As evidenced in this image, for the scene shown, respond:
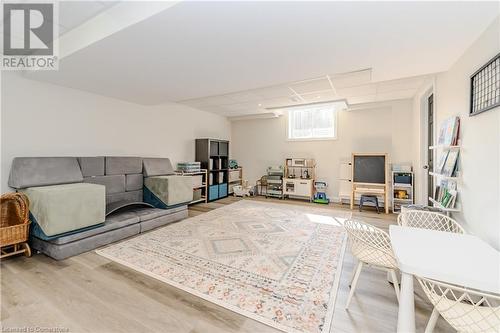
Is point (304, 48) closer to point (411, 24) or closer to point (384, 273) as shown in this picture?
point (411, 24)

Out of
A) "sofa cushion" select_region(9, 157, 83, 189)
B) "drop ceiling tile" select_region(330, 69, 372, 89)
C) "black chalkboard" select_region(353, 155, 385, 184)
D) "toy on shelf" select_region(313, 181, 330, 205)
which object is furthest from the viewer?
"toy on shelf" select_region(313, 181, 330, 205)

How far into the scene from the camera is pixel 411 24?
69.5 inches

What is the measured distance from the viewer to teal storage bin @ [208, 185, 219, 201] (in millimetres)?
5977

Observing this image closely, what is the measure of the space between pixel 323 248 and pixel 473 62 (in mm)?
2642

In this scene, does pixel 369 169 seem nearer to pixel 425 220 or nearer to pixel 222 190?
pixel 425 220

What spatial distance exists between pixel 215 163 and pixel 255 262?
4227 millimetres

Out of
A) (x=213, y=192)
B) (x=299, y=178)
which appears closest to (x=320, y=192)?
(x=299, y=178)

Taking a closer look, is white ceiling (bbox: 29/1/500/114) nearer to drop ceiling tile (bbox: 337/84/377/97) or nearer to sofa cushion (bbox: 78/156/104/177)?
drop ceiling tile (bbox: 337/84/377/97)

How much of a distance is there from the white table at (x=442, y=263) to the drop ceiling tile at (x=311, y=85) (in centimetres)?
295

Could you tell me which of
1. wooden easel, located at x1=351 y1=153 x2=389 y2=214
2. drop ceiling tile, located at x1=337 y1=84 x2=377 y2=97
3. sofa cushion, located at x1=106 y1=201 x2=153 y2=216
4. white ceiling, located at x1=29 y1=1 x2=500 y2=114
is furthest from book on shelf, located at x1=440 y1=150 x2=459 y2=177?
sofa cushion, located at x1=106 y1=201 x2=153 y2=216

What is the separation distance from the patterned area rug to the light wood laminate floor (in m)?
0.12

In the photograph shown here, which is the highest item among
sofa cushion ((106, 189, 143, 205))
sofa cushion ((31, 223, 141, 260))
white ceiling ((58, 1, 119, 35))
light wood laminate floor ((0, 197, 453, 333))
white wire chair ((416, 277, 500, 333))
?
white ceiling ((58, 1, 119, 35))

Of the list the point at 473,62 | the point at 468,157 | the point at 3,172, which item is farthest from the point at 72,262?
the point at 473,62

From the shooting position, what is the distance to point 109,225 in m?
3.10
